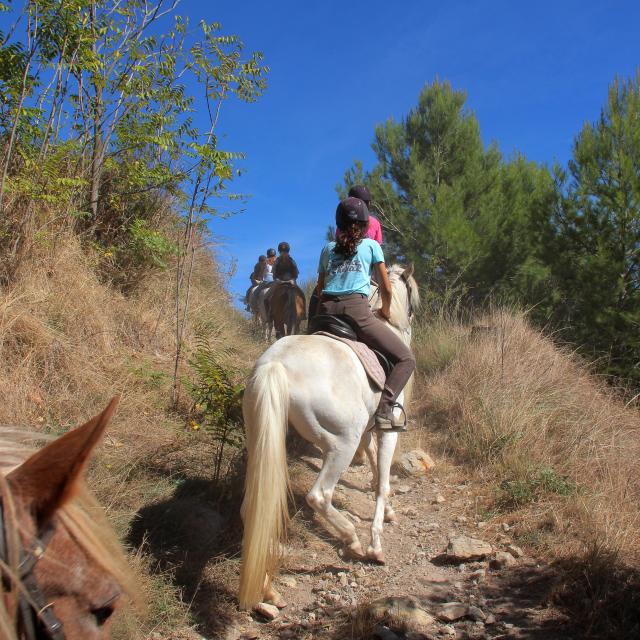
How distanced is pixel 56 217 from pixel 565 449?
6858 millimetres

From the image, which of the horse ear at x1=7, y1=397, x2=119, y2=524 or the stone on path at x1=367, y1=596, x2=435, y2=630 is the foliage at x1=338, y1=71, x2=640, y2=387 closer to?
the stone on path at x1=367, y1=596, x2=435, y2=630

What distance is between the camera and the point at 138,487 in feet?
14.0

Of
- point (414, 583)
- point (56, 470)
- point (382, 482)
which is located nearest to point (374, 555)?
point (414, 583)

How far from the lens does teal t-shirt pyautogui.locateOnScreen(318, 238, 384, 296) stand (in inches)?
176

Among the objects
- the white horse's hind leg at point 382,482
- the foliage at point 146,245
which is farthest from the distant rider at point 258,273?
the white horse's hind leg at point 382,482

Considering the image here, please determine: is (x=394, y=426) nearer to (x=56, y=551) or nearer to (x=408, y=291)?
(x=408, y=291)

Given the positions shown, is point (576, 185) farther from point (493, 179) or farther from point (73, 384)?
point (73, 384)

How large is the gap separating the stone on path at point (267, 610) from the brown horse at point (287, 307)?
671 centimetres

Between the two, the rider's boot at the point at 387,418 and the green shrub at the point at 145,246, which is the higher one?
the green shrub at the point at 145,246

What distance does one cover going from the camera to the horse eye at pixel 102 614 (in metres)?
1.22

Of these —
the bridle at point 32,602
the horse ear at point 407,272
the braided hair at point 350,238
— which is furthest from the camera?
the horse ear at point 407,272

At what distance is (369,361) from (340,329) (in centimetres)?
37

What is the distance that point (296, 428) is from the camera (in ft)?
12.5

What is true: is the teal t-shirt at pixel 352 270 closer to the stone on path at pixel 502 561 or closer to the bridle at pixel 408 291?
the bridle at pixel 408 291
